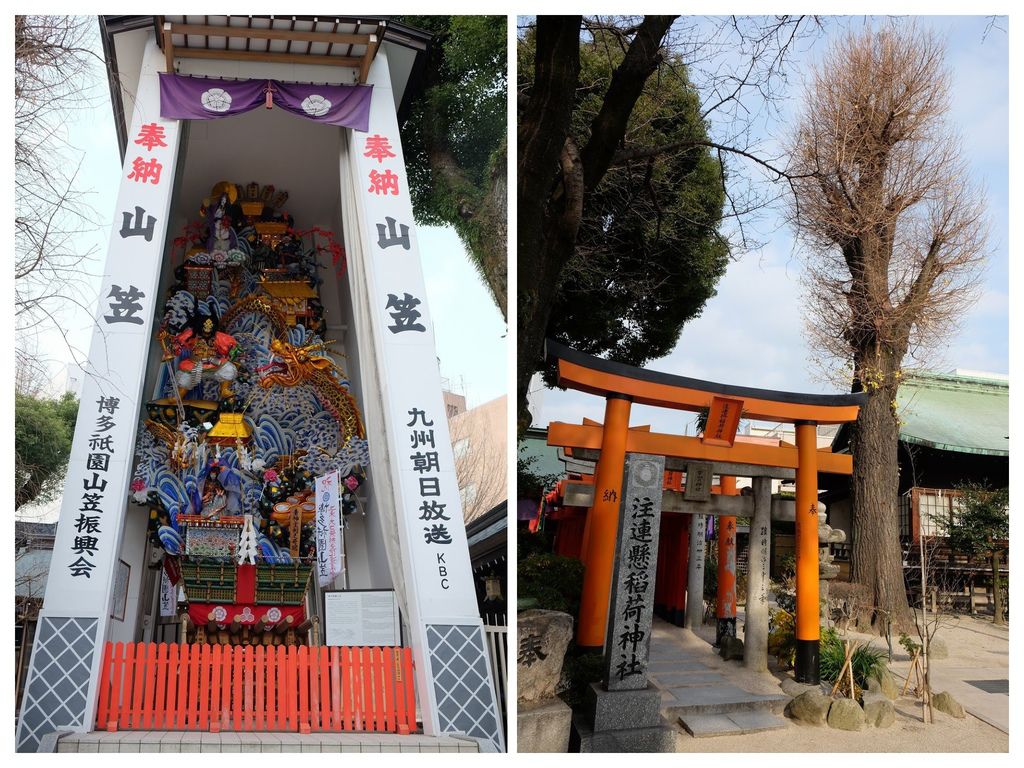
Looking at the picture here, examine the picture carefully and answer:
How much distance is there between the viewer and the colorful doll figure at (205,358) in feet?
28.6

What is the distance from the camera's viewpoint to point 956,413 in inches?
571

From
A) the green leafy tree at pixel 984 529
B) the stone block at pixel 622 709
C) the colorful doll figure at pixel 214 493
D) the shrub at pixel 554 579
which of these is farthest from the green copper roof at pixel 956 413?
the colorful doll figure at pixel 214 493

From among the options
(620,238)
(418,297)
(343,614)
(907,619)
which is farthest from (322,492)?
(907,619)

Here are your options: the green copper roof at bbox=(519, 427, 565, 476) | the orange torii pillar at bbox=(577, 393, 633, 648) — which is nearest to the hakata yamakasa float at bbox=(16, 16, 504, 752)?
the orange torii pillar at bbox=(577, 393, 633, 648)

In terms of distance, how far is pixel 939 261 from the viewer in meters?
11.1

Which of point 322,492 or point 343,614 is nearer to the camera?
point 343,614

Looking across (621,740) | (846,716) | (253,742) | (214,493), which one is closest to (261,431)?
(214,493)

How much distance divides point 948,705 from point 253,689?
608cm

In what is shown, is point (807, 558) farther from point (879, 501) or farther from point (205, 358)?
point (205, 358)

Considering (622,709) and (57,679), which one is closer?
(57,679)

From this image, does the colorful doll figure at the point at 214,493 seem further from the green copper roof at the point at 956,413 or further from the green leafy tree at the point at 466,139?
the green copper roof at the point at 956,413

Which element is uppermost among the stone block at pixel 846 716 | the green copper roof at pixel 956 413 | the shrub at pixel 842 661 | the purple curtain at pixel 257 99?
the purple curtain at pixel 257 99

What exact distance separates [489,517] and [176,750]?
20.7 feet

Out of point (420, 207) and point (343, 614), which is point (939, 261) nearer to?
point (420, 207)
